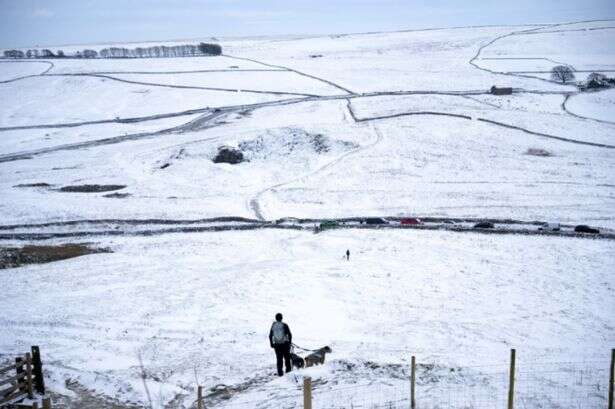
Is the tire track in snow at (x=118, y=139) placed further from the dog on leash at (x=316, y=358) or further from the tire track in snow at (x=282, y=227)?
the dog on leash at (x=316, y=358)

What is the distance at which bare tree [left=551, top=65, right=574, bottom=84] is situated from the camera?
334ft

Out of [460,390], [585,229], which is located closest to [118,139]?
[585,229]

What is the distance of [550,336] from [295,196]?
28989mm

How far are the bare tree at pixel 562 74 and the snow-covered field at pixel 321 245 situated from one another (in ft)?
19.7

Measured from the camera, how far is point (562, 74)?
10294cm

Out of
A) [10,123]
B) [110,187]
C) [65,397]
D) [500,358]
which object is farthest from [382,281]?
[10,123]

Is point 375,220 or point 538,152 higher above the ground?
point 538,152

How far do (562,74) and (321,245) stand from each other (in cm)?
9198

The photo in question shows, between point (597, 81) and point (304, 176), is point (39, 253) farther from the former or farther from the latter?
point (597, 81)

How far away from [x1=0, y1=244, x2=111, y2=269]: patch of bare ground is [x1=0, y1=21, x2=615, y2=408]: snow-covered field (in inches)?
57.3

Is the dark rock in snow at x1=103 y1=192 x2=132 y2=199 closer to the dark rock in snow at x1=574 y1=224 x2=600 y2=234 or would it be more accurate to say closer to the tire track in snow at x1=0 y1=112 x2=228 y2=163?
the tire track in snow at x1=0 y1=112 x2=228 y2=163

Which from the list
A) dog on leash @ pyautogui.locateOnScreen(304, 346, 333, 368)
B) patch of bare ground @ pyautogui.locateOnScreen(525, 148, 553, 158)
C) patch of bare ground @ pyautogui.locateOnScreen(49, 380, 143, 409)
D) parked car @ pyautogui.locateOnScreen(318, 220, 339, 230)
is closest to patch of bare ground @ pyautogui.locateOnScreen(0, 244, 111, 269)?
parked car @ pyautogui.locateOnScreen(318, 220, 339, 230)

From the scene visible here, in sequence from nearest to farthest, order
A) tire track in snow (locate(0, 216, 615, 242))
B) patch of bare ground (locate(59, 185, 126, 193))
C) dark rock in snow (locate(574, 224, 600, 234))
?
dark rock in snow (locate(574, 224, 600, 234)) → tire track in snow (locate(0, 216, 615, 242)) → patch of bare ground (locate(59, 185, 126, 193))

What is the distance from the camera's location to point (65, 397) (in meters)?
14.4
